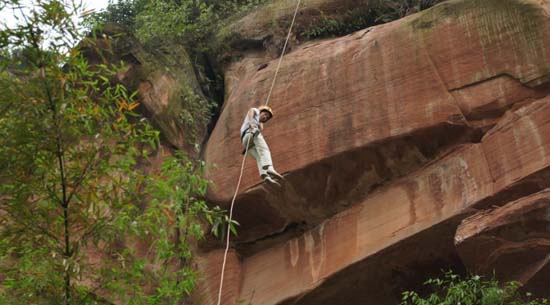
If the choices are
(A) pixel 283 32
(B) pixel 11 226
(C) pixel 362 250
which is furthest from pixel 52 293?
(A) pixel 283 32

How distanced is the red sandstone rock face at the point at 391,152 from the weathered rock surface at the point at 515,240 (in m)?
0.56

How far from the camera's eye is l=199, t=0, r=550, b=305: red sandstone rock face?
11703 millimetres

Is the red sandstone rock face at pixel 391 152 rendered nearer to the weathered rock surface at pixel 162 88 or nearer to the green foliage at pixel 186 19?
the weathered rock surface at pixel 162 88

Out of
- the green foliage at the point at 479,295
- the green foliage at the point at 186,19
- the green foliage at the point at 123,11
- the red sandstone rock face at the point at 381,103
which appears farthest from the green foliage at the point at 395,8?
the green foliage at the point at 123,11

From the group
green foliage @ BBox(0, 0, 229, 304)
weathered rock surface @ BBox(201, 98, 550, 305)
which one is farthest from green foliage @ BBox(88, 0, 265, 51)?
green foliage @ BBox(0, 0, 229, 304)

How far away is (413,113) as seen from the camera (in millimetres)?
12352

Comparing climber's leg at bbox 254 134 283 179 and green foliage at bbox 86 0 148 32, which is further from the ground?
green foliage at bbox 86 0 148 32

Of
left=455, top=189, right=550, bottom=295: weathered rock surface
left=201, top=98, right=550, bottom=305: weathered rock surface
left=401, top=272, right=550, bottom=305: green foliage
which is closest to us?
left=401, top=272, right=550, bottom=305: green foliage

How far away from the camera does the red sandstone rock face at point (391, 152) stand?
38.4 feet

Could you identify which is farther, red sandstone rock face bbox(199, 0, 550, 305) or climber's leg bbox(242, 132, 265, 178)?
climber's leg bbox(242, 132, 265, 178)

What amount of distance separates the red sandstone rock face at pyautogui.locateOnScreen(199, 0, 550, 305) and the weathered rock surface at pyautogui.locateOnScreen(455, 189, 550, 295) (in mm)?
557

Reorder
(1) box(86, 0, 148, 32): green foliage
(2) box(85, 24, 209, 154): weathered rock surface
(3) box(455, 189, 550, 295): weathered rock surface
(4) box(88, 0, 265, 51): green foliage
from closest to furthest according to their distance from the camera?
(3) box(455, 189, 550, 295): weathered rock surface, (2) box(85, 24, 209, 154): weathered rock surface, (4) box(88, 0, 265, 51): green foliage, (1) box(86, 0, 148, 32): green foliage

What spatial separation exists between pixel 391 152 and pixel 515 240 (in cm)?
239

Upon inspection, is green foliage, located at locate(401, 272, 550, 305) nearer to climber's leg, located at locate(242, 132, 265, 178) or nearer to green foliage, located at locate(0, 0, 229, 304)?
climber's leg, located at locate(242, 132, 265, 178)
